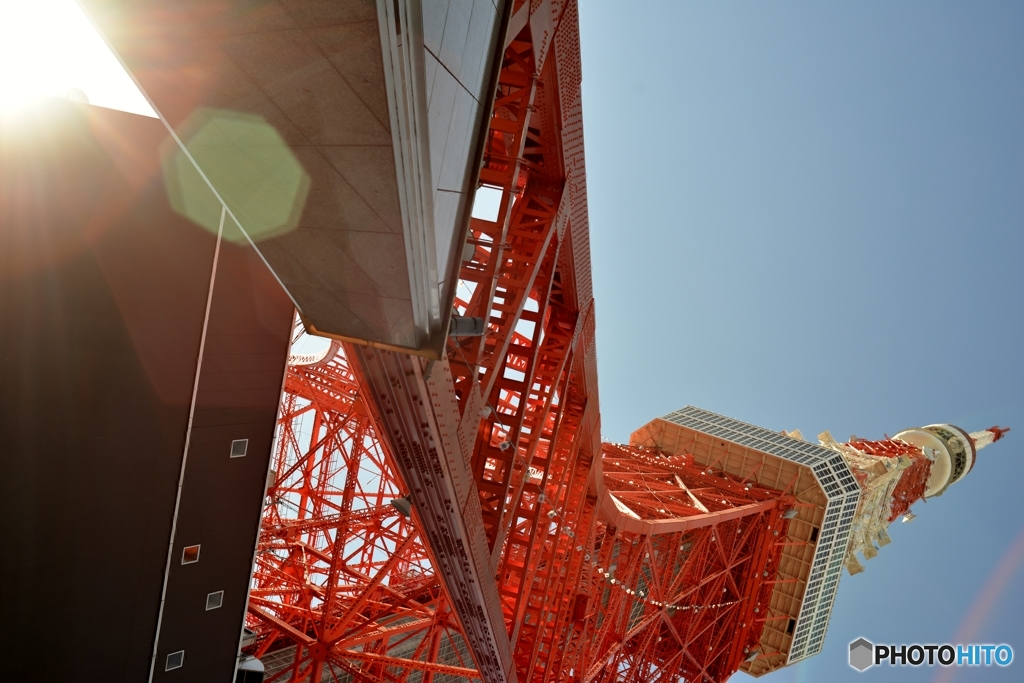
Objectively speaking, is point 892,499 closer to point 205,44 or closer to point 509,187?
point 509,187

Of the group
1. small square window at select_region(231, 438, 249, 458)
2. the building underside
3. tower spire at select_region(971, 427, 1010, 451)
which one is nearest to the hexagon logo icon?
the building underside

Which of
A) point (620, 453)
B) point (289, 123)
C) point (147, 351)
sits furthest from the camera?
point (620, 453)

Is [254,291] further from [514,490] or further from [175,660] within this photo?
[514,490]

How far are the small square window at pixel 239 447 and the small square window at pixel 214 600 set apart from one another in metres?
1.54

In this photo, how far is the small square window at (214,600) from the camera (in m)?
A: 7.87

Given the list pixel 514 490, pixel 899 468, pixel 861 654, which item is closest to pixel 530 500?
pixel 514 490

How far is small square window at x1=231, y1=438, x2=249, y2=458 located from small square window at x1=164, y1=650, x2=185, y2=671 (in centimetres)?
210

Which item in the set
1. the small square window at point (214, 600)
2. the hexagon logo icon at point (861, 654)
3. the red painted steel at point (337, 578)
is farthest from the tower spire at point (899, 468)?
the small square window at point (214, 600)

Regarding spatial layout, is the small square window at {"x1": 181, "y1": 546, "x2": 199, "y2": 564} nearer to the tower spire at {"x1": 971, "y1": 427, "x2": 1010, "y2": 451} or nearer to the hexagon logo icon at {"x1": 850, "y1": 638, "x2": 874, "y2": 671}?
the hexagon logo icon at {"x1": 850, "y1": 638, "x2": 874, "y2": 671}

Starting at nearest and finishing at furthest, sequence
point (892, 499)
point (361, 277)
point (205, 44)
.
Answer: point (205, 44), point (361, 277), point (892, 499)

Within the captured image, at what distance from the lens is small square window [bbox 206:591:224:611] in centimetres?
787

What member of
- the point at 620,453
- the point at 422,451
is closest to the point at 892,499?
the point at 620,453

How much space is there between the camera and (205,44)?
2.44 metres

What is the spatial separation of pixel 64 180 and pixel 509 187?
150 inches
